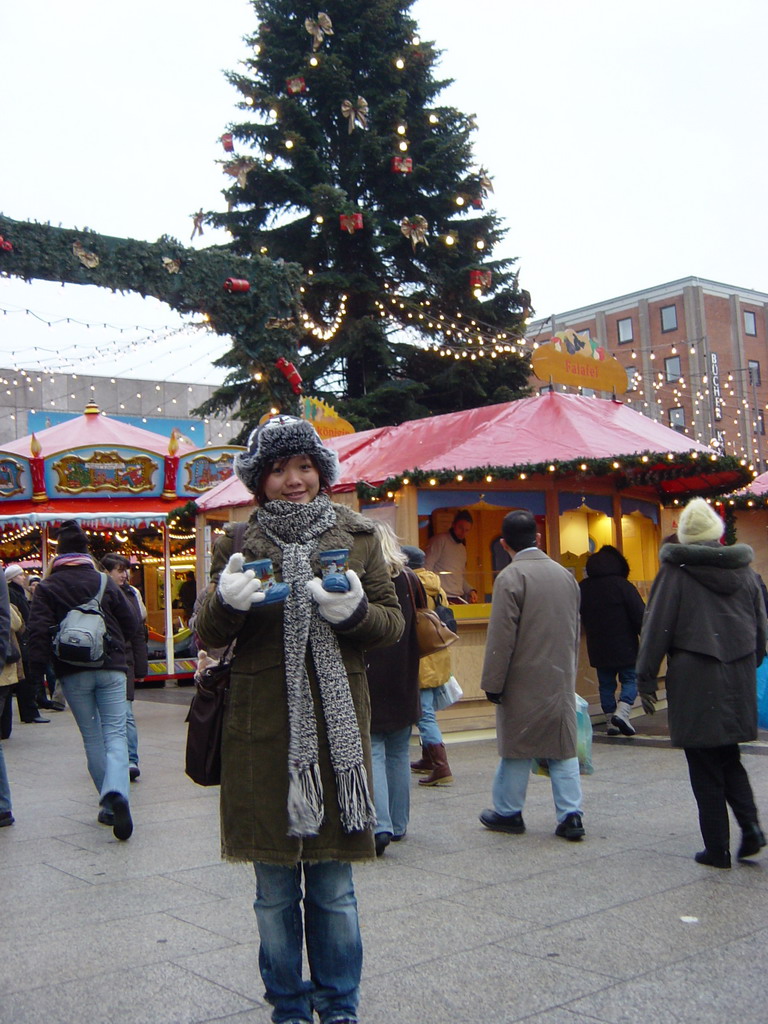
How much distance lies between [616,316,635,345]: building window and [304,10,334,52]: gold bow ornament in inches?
1357

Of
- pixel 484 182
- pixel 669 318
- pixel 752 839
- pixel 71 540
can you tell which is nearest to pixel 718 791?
pixel 752 839

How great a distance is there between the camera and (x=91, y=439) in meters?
18.9

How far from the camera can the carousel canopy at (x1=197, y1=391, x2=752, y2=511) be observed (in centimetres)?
1027

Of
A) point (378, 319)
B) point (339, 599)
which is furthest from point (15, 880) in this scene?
point (378, 319)

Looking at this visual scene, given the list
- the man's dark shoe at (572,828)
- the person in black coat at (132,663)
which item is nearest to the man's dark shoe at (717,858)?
the man's dark shoe at (572,828)

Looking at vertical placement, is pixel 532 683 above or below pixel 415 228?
below

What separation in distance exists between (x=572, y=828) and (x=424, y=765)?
2178mm

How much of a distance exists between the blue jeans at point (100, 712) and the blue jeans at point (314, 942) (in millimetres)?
3417

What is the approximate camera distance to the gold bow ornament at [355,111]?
20812mm

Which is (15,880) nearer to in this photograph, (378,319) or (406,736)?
(406,736)

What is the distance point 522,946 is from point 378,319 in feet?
63.3

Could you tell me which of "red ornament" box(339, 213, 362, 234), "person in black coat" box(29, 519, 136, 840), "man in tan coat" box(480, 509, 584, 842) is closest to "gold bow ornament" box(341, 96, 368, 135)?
"red ornament" box(339, 213, 362, 234)

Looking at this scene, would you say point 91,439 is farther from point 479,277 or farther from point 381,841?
point 381,841

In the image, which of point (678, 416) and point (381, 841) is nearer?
point (381, 841)
